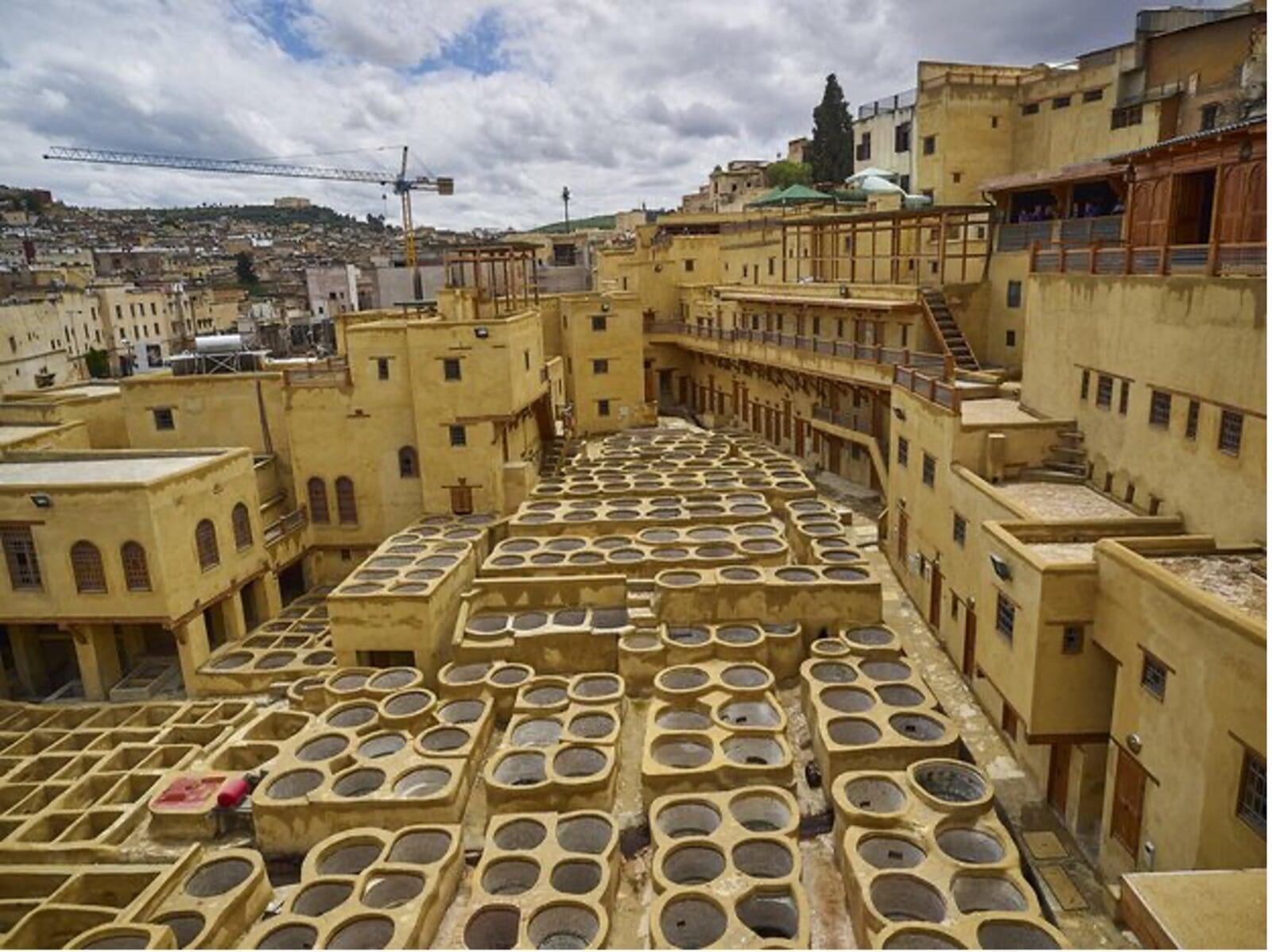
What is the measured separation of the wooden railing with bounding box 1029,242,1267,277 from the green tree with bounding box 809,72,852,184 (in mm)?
50821

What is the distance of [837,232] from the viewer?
149 ft

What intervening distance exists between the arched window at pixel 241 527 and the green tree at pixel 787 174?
2375 inches

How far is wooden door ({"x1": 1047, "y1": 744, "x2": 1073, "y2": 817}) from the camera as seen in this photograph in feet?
60.7

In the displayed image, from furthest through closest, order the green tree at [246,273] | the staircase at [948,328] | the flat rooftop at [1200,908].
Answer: the green tree at [246,273], the staircase at [948,328], the flat rooftop at [1200,908]

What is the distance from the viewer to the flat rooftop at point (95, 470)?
92.4 ft

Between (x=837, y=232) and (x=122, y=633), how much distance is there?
37780mm

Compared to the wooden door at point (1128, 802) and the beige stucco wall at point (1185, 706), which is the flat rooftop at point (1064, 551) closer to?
the beige stucco wall at point (1185, 706)

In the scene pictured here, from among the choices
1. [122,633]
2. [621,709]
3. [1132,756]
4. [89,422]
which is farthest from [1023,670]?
[89,422]

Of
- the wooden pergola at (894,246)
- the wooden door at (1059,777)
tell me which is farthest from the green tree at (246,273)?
the wooden door at (1059,777)

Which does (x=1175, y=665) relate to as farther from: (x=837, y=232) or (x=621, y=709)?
(x=837, y=232)

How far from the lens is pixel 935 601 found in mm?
26703

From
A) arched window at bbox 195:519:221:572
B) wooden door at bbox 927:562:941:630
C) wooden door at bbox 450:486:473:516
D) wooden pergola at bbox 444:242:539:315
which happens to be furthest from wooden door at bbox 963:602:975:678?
wooden pergola at bbox 444:242:539:315

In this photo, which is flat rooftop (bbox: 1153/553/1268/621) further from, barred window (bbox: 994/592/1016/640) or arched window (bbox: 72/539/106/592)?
arched window (bbox: 72/539/106/592)

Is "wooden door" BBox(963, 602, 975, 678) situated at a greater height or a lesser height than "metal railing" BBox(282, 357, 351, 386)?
lesser
